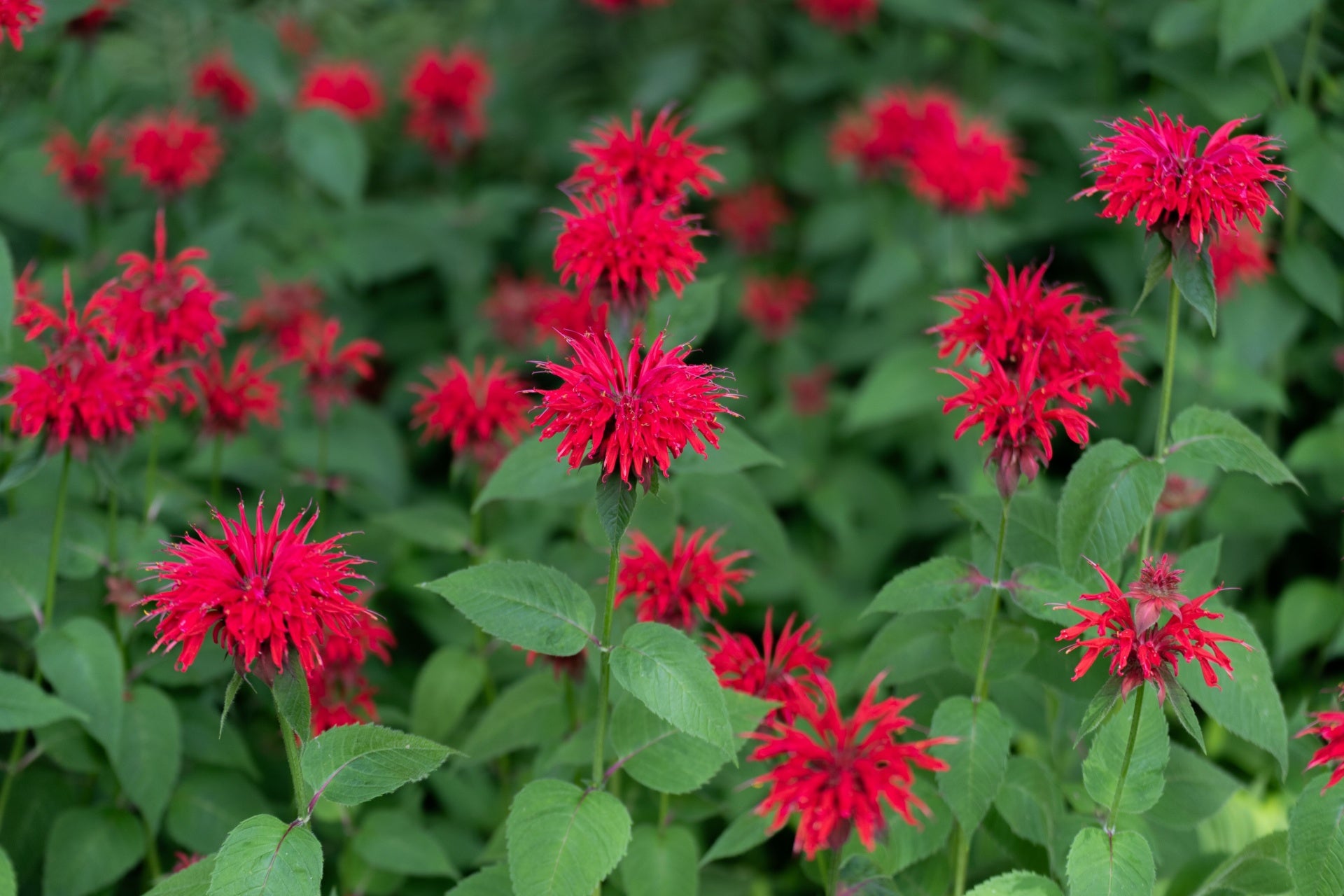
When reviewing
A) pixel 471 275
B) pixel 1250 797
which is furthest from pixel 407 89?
pixel 1250 797

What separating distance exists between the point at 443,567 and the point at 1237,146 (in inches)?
66.6

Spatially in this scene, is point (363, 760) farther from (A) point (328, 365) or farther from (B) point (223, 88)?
(B) point (223, 88)

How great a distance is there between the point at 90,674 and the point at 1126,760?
1.47m

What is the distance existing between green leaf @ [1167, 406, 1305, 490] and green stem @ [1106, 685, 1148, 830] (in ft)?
1.02

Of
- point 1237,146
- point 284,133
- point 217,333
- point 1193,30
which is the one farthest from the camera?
point 284,133

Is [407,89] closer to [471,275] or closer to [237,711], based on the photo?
[471,275]

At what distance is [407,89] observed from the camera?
3.43 metres

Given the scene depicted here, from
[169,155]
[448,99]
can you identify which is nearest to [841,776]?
[169,155]

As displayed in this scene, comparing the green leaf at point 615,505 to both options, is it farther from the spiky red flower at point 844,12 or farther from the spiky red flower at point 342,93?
the spiky red flower at point 844,12

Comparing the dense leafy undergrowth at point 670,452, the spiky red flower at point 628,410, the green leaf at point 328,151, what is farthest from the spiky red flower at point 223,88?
the spiky red flower at point 628,410

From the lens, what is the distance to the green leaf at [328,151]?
10.0ft

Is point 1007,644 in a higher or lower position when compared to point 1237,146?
lower

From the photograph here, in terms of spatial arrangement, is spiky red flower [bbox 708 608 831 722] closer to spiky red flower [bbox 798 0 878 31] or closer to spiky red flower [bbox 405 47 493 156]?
spiky red flower [bbox 405 47 493 156]

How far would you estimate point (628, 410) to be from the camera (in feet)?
4.42
